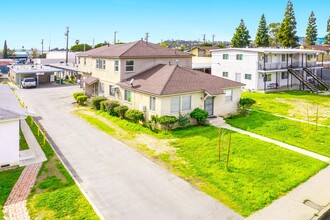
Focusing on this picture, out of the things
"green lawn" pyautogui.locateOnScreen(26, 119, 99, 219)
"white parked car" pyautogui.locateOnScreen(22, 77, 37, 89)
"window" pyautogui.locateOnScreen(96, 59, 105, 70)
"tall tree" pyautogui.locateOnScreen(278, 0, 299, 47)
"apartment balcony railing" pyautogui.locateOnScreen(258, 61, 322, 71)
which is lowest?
"green lawn" pyautogui.locateOnScreen(26, 119, 99, 219)

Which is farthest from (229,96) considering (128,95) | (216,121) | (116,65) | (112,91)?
(112,91)

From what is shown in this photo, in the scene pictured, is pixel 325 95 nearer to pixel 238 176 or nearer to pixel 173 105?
pixel 173 105

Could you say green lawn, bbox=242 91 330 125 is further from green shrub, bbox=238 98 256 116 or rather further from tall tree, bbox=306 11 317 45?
tall tree, bbox=306 11 317 45

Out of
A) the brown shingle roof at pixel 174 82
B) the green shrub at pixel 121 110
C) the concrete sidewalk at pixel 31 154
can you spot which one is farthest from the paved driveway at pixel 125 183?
the brown shingle roof at pixel 174 82

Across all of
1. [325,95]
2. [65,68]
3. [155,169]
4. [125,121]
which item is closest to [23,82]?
[65,68]

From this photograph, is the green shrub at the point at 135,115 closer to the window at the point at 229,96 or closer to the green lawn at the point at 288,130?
the green lawn at the point at 288,130

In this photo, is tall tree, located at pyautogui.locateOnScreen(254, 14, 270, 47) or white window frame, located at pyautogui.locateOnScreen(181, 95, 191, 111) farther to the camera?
tall tree, located at pyautogui.locateOnScreen(254, 14, 270, 47)

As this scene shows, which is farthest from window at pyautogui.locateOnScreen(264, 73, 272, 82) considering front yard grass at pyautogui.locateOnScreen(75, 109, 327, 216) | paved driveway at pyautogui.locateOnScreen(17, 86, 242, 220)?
paved driveway at pyautogui.locateOnScreen(17, 86, 242, 220)
